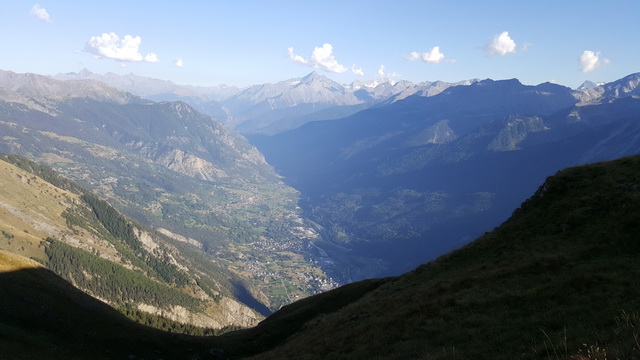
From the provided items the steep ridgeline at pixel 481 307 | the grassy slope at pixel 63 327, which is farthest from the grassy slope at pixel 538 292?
the grassy slope at pixel 63 327

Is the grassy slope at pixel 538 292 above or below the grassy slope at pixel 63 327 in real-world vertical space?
above

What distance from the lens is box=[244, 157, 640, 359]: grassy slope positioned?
17266 millimetres

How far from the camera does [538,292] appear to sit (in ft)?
78.3

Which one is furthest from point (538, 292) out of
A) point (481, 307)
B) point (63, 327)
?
point (63, 327)

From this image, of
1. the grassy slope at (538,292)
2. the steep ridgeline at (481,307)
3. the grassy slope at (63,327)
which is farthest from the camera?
the grassy slope at (63,327)

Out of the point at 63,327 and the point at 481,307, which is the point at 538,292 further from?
the point at 63,327

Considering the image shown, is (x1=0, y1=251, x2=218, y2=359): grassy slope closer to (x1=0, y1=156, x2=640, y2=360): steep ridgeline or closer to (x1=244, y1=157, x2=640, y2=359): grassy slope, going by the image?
(x1=0, y1=156, x2=640, y2=360): steep ridgeline

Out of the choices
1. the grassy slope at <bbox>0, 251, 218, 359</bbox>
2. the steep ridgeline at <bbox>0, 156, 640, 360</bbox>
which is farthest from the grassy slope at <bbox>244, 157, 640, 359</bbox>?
the grassy slope at <bbox>0, 251, 218, 359</bbox>

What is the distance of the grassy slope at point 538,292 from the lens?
680 inches

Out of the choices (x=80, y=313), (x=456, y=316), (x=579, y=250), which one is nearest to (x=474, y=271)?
(x=579, y=250)

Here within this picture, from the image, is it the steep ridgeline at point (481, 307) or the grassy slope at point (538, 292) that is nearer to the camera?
the grassy slope at point (538, 292)

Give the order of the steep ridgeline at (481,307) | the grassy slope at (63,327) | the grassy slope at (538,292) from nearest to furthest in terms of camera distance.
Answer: the grassy slope at (538,292) < the steep ridgeline at (481,307) < the grassy slope at (63,327)

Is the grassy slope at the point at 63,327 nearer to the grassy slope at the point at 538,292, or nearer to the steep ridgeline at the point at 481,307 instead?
the steep ridgeline at the point at 481,307

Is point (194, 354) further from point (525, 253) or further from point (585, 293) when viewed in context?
point (585, 293)
